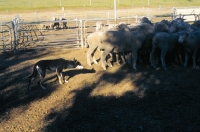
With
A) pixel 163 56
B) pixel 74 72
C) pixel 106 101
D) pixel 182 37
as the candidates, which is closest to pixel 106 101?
pixel 106 101

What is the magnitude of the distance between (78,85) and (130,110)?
2374 millimetres

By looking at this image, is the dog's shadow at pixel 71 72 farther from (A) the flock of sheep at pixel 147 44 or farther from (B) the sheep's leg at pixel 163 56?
(B) the sheep's leg at pixel 163 56

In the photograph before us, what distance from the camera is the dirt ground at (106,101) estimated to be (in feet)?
22.1

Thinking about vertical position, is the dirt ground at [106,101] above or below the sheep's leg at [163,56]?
below

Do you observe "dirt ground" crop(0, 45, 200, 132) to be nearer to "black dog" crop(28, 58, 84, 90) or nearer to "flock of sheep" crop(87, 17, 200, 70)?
"black dog" crop(28, 58, 84, 90)

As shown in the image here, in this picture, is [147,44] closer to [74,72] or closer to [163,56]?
[163,56]

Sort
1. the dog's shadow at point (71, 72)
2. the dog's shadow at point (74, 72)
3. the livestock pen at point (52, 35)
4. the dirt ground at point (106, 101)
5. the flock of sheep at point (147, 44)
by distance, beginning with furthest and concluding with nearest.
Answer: the livestock pen at point (52, 35) < the flock of sheep at point (147, 44) < the dog's shadow at point (74, 72) < the dog's shadow at point (71, 72) < the dirt ground at point (106, 101)

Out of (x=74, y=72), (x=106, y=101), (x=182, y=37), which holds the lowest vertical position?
(x=106, y=101)

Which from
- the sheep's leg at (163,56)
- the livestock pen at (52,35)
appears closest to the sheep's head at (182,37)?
the sheep's leg at (163,56)

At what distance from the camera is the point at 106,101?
8008 millimetres

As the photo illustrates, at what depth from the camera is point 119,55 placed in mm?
12031

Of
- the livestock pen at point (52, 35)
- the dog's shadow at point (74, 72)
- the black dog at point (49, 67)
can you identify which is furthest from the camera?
the livestock pen at point (52, 35)

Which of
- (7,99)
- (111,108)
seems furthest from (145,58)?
(7,99)

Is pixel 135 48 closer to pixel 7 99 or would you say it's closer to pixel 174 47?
pixel 174 47
